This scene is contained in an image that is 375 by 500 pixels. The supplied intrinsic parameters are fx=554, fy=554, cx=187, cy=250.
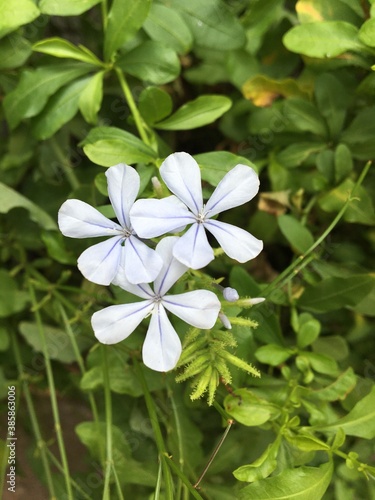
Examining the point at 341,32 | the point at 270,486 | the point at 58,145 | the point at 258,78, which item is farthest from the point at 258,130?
the point at 270,486

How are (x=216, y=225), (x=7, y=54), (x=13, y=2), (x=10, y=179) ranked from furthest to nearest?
(x=10, y=179) < (x=7, y=54) < (x=13, y=2) < (x=216, y=225)

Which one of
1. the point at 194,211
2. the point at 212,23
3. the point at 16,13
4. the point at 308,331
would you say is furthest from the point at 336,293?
the point at 16,13

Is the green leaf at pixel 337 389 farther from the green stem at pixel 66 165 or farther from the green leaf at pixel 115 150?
the green stem at pixel 66 165

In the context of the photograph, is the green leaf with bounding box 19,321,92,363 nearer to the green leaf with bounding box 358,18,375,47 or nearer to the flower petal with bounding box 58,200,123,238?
the flower petal with bounding box 58,200,123,238

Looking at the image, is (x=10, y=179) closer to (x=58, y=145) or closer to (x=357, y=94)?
(x=58, y=145)

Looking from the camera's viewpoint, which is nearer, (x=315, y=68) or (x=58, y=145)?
(x=315, y=68)

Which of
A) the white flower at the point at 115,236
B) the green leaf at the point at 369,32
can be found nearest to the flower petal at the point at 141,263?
the white flower at the point at 115,236

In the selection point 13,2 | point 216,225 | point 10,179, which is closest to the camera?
point 216,225
